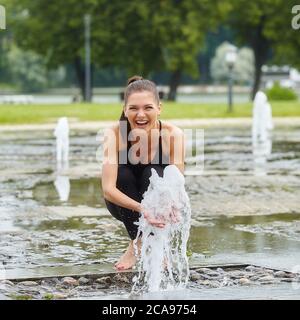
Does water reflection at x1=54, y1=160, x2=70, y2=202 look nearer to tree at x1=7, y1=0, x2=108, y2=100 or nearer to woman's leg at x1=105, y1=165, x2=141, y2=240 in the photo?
woman's leg at x1=105, y1=165, x2=141, y2=240

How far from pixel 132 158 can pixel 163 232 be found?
2.50 feet

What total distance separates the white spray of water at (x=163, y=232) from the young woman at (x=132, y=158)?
161 millimetres

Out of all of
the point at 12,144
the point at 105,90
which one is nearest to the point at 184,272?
the point at 12,144

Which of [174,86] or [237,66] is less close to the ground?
[237,66]

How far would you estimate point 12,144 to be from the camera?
964 inches

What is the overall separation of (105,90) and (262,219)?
113868 mm

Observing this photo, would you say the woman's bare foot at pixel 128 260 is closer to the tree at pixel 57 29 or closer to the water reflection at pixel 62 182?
the water reflection at pixel 62 182

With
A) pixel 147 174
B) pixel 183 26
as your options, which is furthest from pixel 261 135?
pixel 183 26

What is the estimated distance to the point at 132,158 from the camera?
308 inches

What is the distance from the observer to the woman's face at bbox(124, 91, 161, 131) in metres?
7.47

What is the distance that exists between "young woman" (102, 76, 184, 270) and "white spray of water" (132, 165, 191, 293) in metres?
0.16

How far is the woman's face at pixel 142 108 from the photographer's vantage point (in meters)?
7.47

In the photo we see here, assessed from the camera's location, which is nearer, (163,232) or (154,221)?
(154,221)

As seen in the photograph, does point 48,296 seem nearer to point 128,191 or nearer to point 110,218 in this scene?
point 128,191
